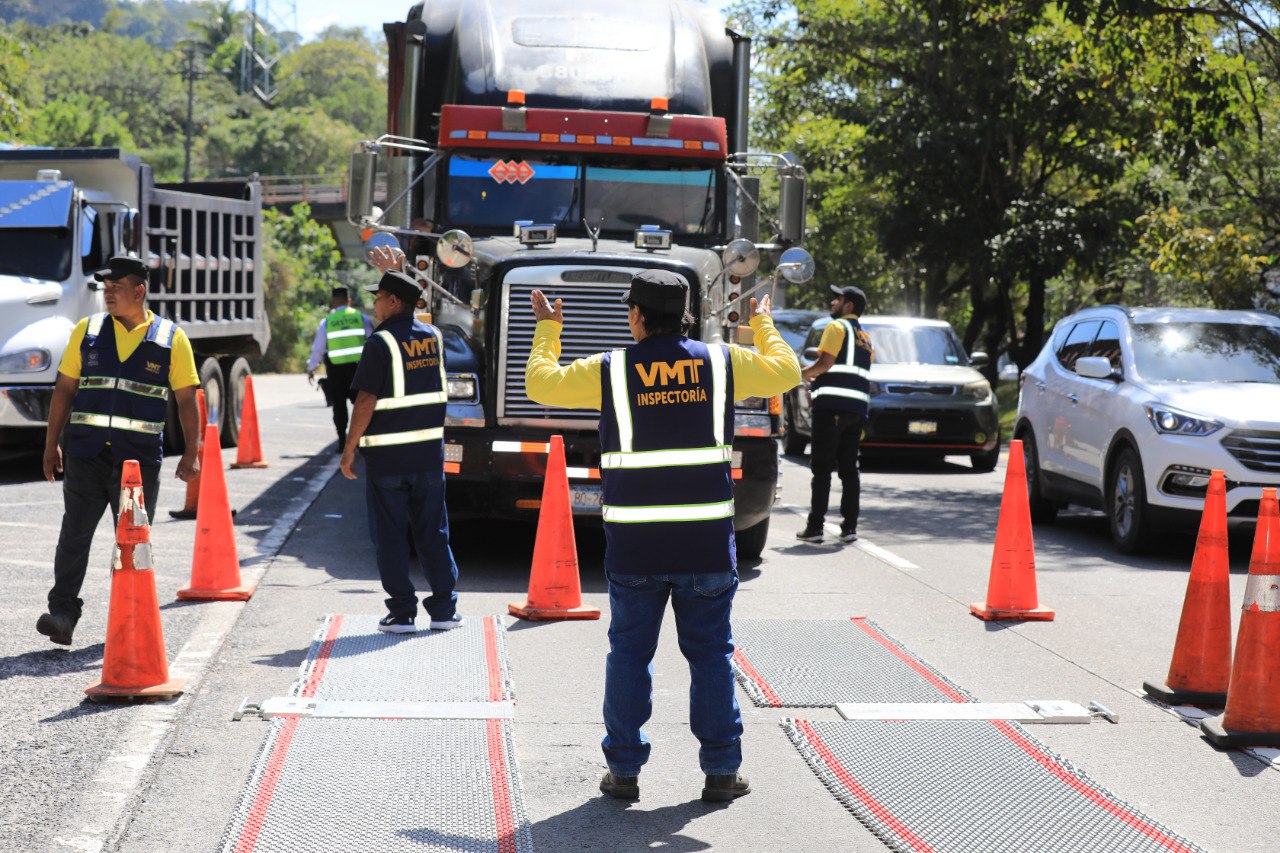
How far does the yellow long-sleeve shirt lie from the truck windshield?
10.4 metres

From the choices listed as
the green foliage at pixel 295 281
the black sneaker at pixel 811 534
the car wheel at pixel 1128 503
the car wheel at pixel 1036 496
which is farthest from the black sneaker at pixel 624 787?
the green foliage at pixel 295 281

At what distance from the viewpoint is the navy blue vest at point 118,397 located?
7.72m

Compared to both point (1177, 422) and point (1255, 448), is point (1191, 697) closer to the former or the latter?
point (1255, 448)

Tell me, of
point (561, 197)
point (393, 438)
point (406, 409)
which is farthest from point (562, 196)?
point (393, 438)

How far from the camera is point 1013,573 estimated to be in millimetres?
9078

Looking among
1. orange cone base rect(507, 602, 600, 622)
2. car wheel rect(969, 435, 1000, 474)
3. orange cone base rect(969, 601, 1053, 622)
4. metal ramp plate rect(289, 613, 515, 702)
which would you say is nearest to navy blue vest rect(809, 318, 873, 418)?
orange cone base rect(969, 601, 1053, 622)

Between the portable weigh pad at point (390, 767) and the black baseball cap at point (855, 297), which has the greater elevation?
the black baseball cap at point (855, 297)

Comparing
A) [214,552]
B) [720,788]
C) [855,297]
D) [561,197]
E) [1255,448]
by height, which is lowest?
[720,788]

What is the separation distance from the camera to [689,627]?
18.5 feet

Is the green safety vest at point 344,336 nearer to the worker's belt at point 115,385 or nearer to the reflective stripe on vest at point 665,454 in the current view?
the worker's belt at point 115,385

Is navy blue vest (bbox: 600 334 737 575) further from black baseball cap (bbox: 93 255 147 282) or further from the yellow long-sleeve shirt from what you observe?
black baseball cap (bbox: 93 255 147 282)

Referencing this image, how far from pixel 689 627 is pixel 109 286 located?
3.66 m

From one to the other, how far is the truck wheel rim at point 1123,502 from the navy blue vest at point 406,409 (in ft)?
19.0

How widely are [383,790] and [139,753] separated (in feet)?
3.29
